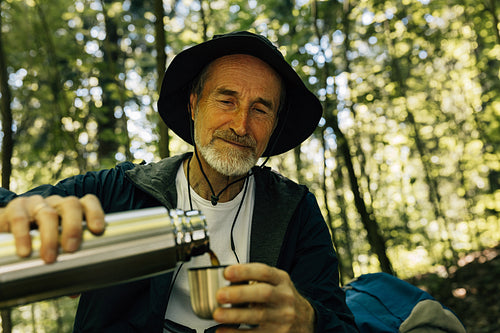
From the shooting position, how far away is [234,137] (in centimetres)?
207

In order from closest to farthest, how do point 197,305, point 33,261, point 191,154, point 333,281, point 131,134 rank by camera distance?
1. point 33,261
2. point 197,305
3. point 333,281
4. point 191,154
5. point 131,134

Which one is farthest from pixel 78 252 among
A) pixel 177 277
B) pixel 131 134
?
pixel 131 134

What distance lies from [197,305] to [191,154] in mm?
1716

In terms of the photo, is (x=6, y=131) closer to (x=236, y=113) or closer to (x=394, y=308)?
(x=236, y=113)

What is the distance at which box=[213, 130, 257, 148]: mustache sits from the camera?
206 centimetres

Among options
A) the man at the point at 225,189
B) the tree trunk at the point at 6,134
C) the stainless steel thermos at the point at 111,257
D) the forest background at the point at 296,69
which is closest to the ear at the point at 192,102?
the man at the point at 225,189

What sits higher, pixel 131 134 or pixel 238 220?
pixel 131 134

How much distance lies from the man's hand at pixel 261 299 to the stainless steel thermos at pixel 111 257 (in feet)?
0.42

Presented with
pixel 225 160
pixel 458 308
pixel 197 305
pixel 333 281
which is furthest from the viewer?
pixel 458 308

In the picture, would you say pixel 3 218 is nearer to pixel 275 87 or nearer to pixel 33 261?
pixel 33 261

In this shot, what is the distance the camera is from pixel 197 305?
2.65ft

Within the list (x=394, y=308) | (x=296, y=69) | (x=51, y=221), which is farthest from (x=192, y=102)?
(x=296, y=69)

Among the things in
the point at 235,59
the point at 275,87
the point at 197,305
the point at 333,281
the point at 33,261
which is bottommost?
the point at 333,281

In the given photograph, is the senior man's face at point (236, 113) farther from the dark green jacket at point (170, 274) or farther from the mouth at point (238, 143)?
the dark green jacket at point (170, 274)
